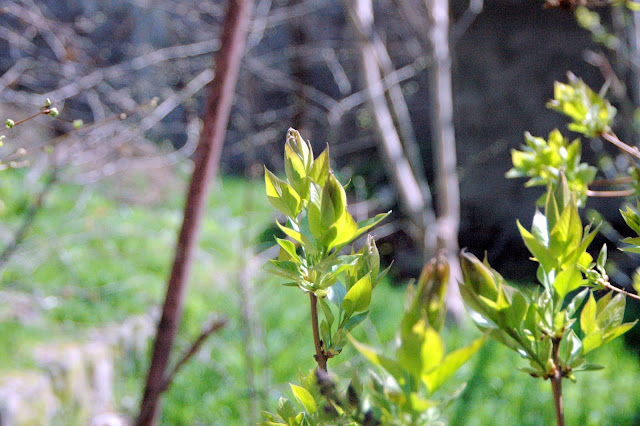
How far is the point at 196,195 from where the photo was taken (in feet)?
2.73

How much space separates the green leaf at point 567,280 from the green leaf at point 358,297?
118mm

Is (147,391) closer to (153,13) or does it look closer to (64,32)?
(64,32)

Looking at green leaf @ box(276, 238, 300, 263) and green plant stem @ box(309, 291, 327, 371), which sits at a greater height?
green leaf @ box(276, 238, 300, 263)

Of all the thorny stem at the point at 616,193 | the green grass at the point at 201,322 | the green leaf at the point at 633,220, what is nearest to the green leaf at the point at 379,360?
the green leaf at the point at 633,220

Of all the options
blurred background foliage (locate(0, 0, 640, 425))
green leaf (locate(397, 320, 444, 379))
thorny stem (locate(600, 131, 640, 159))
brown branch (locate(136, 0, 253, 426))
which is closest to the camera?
green leaf (locate(397, 320, 444, 379))

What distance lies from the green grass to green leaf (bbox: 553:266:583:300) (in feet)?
5.27

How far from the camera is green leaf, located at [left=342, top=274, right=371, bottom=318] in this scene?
1.18ft

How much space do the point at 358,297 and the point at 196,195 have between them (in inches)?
20.1

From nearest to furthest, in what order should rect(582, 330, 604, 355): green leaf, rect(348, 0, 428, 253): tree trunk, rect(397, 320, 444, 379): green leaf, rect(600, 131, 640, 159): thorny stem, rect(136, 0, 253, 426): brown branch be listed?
rect(397, 320, 444, 379): green leaf
rect(582, 330, 604, 355): green leaf
rect(600, 131, 640, 159): thorny stem
rect(136, 0, 253, 426): brown branch
rect(348, 0, 428, 253): tree trunk

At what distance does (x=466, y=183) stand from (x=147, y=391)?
4029 mm

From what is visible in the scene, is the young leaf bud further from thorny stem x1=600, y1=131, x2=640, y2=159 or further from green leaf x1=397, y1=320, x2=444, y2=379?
thorny stem x1=600, y1=131, x2=640, y2=159

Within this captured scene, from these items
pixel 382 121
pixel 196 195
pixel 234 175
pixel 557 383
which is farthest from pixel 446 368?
pixel 234 175

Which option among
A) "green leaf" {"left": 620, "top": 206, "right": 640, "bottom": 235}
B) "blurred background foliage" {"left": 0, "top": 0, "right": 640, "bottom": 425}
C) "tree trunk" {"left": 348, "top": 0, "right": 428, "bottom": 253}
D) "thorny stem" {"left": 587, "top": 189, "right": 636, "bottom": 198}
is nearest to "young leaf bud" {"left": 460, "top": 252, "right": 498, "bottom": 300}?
"green leaf" {"left": 620, "top": 206, "right": 640, "bottom": 235}

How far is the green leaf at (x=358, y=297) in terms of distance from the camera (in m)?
0.36
